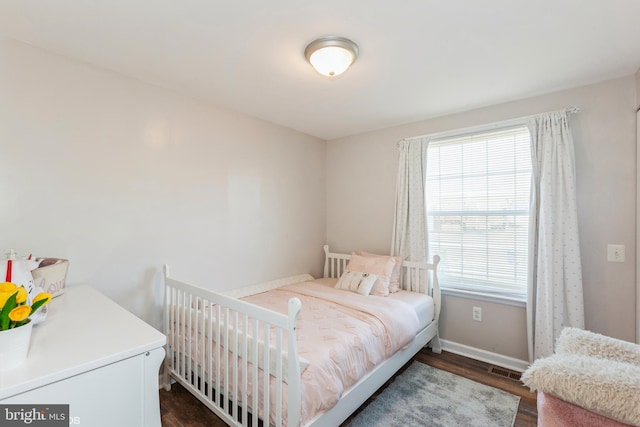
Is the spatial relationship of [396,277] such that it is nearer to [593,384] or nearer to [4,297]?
[593,384]

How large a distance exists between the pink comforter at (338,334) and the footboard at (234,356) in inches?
5.4

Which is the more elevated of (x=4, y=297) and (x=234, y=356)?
(x=4, y=297)

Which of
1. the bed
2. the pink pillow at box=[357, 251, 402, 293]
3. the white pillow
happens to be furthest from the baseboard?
the white pillow

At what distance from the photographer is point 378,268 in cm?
290

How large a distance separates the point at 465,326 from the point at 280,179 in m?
2.39

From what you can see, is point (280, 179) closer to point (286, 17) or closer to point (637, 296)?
point (286, 17)

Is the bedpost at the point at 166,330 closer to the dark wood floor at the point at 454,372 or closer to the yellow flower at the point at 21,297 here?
the dark wood floor at the point at 454,372

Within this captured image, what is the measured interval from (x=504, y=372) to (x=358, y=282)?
1419 mm

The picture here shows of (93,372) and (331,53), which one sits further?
(331,53)

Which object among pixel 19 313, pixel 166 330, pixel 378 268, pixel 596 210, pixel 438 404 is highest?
pixel 596 210

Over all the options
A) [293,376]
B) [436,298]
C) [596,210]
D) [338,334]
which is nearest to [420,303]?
[436,298]

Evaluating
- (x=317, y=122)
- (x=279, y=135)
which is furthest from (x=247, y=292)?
(x=317, y=122)

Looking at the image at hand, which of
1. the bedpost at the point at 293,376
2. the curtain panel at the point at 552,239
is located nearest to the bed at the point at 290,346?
the bedpost at the point at 293,376

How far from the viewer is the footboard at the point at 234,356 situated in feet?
Result: 4.46
